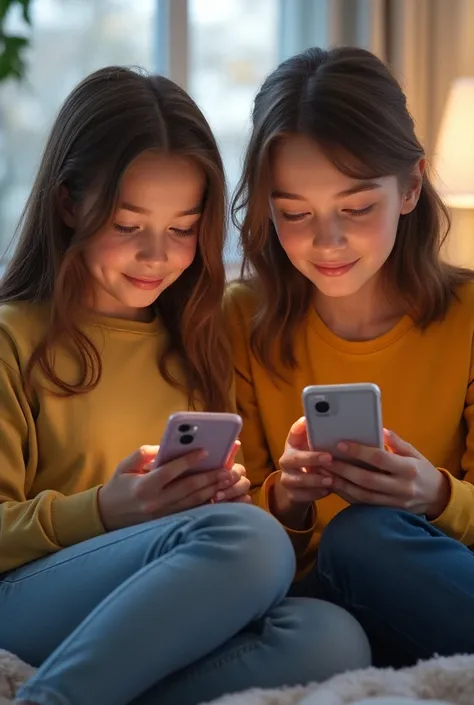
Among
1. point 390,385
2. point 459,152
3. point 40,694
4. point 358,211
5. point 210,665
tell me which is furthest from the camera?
point 459,152

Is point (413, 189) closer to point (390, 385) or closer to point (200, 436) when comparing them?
point (390, 385)

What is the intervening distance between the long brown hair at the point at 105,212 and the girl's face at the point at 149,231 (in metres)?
0.02

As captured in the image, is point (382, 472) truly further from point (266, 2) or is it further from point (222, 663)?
point (266, 2)

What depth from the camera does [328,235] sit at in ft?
4.71

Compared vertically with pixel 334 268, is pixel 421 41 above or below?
above

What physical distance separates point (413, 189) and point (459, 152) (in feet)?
3.73

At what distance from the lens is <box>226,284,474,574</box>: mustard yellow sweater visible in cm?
154

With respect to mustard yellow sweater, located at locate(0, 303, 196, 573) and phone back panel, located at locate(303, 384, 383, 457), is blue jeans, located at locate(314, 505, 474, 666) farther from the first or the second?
mustard yellow sweater, located at locate(0, 303, 196, 573)

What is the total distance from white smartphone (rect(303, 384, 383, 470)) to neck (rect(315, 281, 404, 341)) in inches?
12.3

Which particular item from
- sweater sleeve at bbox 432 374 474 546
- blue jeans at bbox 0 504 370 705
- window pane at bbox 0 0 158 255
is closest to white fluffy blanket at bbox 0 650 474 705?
blue jeans at bbox 0 504 370 705

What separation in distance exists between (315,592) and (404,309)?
47 centimetres

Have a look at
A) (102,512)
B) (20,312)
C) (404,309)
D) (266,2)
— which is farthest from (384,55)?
(102,512)

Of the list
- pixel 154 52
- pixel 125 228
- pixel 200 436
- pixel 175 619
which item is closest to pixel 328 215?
pixel 125 228

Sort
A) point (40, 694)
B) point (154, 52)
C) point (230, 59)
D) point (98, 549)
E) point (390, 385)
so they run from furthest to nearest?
point (230, 59) → point (154, 52) → point (390, 385) → point (98, 549) → point (40, 694)
